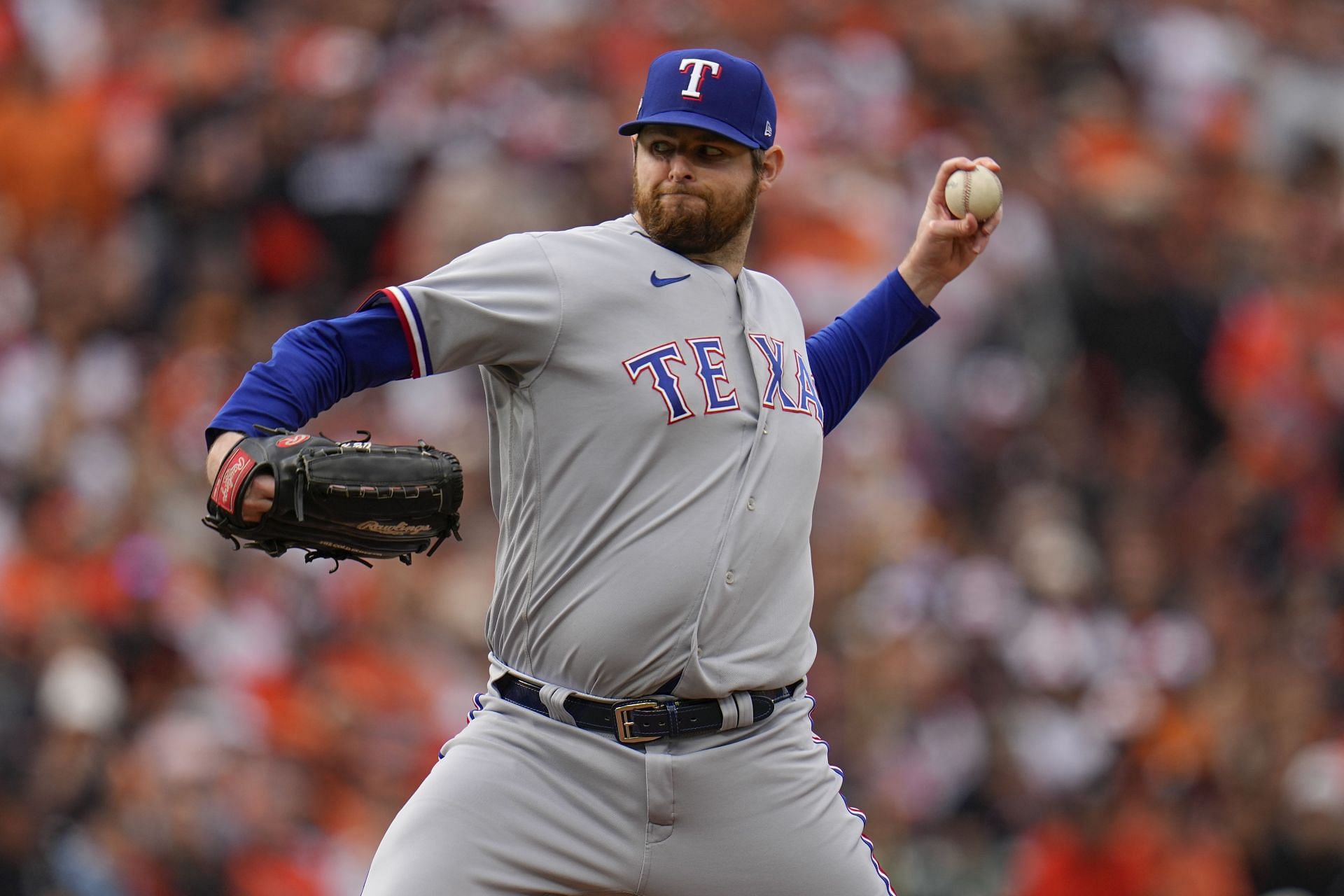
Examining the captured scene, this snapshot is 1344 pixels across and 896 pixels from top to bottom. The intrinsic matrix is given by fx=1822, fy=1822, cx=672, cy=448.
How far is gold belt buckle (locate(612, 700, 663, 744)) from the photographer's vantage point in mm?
3465

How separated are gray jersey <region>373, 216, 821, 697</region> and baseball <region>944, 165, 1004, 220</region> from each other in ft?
2.70

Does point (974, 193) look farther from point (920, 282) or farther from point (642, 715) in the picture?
point (642, 715)

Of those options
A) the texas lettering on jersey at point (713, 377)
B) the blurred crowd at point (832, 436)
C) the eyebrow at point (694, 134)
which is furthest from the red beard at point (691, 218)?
the blurred crowd at point (832, 436)

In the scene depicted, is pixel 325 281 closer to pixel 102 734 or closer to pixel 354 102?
pixel 354 102

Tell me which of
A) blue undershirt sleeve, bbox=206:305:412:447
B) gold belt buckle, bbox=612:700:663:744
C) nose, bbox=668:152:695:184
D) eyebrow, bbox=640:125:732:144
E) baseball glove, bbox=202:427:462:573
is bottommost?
gold belt buckle, bbox=612:700:663:744

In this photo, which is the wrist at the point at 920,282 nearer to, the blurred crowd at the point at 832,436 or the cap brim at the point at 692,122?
the cap brim at the point at 692,122

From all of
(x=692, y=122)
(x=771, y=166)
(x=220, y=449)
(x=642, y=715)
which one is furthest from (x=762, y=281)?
(x=220, y=449)

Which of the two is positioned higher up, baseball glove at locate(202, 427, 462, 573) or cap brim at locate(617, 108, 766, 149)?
cap brim at locate(617, 108, 766, 149)

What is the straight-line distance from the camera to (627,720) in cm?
346

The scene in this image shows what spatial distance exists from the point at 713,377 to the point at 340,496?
A: 837mm

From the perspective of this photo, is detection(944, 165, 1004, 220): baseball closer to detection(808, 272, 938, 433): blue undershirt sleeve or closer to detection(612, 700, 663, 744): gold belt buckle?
detection(808, 272, 938, 433): blue undershirt sleeve

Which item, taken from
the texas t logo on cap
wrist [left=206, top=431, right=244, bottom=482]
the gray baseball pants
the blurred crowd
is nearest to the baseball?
the texas t logo on cap

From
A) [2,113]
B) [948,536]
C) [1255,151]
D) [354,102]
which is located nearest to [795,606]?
[948,536]

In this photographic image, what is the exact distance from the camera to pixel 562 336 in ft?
11.5
